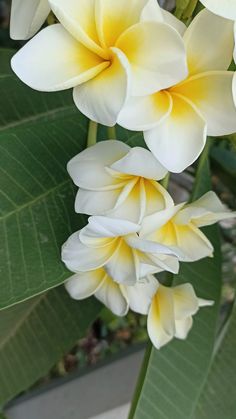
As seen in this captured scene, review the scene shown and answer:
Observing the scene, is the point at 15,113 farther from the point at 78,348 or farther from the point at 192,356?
the point at 78,348

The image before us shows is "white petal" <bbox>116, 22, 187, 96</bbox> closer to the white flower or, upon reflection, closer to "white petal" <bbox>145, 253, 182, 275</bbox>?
"white petal" <bbox>145, 253, 182, 275</bbox>

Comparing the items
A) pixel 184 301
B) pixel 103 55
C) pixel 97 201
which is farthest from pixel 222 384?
pixel 103 55

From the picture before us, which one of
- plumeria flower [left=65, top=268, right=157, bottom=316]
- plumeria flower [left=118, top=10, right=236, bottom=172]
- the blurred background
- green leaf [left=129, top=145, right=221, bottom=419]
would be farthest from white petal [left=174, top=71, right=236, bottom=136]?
the blurred background

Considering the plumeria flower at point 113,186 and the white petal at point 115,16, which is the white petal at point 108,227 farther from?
the white petal at point 115,16

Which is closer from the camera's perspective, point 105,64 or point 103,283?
point 105,64

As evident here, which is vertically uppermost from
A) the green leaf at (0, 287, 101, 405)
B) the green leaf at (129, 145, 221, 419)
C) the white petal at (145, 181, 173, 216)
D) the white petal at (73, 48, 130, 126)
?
the white petal at (73, 48, 130, 126)

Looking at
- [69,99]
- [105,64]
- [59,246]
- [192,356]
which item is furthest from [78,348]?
[105,64]
